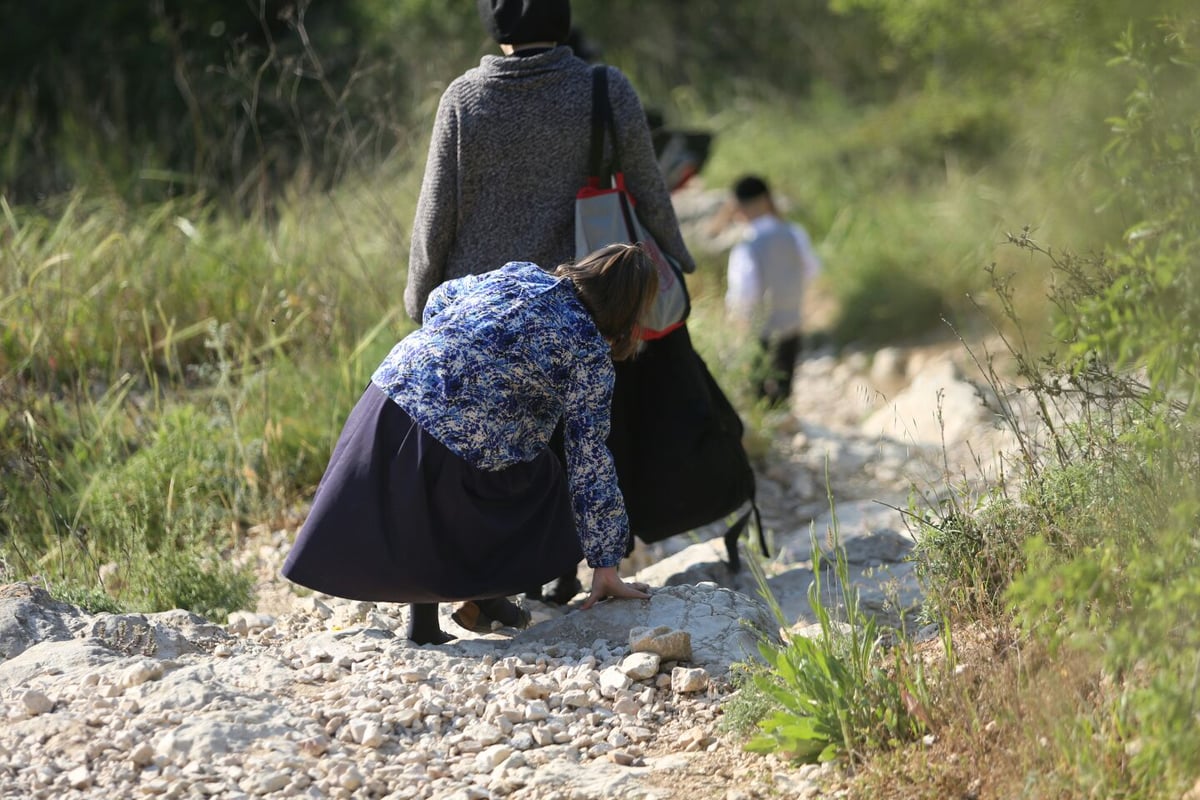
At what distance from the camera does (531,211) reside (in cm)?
349

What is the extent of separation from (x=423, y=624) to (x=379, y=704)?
0.42m

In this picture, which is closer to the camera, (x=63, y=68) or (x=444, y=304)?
(x=444, y=304)

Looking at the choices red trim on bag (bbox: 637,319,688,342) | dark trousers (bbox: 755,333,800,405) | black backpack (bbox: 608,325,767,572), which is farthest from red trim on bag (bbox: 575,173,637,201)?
dark trousers (bbox: 755,333,800,405)

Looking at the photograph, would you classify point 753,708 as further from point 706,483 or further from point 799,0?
point 799,0

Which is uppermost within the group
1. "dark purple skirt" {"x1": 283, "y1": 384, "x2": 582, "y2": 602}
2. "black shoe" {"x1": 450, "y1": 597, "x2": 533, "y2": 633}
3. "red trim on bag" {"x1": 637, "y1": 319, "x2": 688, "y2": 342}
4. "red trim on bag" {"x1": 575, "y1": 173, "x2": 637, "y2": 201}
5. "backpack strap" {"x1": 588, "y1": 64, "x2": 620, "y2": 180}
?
"backpack strap" {"x1": 588, "y1": 64, "x2": 620, "y2": 180}

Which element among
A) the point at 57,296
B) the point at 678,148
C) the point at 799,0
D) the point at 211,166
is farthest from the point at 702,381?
the point at 799,0

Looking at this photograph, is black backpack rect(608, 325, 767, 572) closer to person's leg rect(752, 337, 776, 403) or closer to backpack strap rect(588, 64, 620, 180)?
backpack strap rect(588, 64, 620, 180)

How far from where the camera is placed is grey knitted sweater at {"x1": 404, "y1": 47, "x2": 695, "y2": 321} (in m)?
3.40

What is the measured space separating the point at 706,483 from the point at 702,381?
29 cm

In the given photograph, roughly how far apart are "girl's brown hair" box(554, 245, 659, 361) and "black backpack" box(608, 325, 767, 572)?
1.97 ft

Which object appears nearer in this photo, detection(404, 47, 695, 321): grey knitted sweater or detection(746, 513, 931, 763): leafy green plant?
detection(746, 513, 931, 763): leafy green plant

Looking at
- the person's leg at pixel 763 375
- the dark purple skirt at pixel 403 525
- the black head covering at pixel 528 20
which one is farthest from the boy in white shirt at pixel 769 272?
the dark purple skirt at pixel 403 525

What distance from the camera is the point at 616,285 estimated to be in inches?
120

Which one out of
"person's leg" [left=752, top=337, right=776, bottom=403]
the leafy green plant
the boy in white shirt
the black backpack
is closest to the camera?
the leafy green plant
